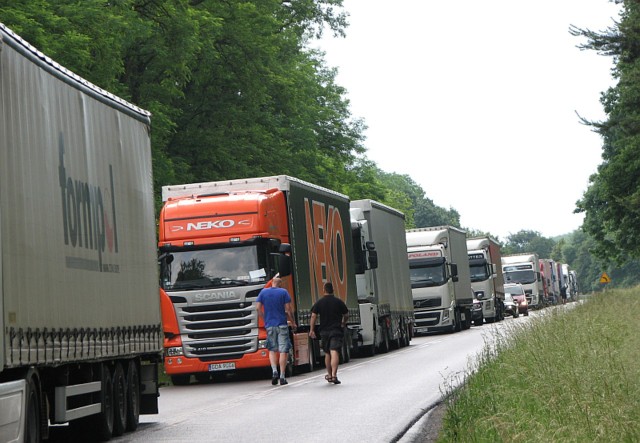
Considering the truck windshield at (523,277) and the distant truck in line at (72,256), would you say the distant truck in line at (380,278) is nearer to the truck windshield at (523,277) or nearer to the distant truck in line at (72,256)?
the distant truck in line at (72,256)

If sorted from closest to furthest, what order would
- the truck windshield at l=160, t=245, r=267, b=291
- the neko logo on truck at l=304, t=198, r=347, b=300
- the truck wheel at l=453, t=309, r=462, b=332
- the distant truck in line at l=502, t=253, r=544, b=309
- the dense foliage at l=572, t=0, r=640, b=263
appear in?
1. the truck windshield at l=160, t=245, r=267, b=291
2. the neko logo on truck at l=304, t=198, r=347, b=300
3. the dense foliage at l=572, t=0, r=640, b=263
4. the truck wheel at l=453, t=309, r=462, b=332
5. the distant truck in line at l=502, t=253, r=544, b=309

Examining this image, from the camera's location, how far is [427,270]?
47.5 m

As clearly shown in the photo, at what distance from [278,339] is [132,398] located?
815 centimetres

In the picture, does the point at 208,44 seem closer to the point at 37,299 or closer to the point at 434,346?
the point at 434,346

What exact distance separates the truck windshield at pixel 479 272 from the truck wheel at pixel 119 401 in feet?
145

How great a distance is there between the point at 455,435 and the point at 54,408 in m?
3.83

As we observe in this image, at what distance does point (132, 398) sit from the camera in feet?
52.5

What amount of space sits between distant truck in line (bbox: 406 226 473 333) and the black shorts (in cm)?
2303

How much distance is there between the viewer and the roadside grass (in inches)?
401

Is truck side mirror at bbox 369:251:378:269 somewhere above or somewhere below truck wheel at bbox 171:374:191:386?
above

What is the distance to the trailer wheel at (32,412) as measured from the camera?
37.9ft

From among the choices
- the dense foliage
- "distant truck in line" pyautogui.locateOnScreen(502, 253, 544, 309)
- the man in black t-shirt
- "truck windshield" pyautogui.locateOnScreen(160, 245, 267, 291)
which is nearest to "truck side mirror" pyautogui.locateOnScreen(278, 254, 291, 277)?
"truck windshield" pyautogui.locateOnScreen(160, 245, 267, 291)

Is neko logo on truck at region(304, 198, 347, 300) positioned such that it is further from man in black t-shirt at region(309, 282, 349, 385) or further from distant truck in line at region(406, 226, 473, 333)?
distant truck in line at region(406, 226, 473, 333)

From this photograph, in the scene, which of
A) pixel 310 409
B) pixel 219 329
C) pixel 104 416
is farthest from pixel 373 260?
pixel 104 416
